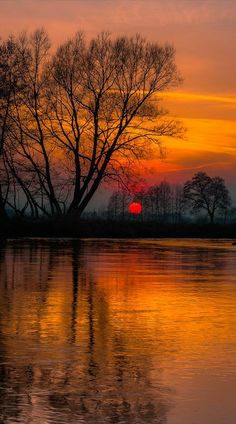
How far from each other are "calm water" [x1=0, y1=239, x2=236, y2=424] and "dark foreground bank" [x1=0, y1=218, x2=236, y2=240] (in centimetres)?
3593

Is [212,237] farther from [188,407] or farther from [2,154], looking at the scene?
[188,407]

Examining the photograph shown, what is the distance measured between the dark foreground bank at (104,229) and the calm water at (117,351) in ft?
118

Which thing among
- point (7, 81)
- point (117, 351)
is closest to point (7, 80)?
point (7, 81)

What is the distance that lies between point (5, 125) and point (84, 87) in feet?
19.1

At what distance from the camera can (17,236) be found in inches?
2254

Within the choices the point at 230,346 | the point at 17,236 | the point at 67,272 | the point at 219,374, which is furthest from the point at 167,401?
the point at 17,236

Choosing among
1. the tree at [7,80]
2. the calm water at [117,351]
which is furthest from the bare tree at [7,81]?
the calm water at [117,351]

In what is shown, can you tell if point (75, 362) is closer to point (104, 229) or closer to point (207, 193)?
point (104, 229)

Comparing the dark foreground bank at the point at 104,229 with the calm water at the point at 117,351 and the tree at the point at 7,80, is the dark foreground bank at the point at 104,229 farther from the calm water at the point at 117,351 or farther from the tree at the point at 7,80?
the calm water at the point at 117,351

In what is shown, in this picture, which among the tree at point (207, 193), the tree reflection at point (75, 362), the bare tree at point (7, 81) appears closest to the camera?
the tree reflection at point (75, 362)

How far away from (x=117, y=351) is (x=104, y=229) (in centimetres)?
4982

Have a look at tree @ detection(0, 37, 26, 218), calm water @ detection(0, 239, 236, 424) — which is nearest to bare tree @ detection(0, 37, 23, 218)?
tree @ detection(0, 37, 26, 218)

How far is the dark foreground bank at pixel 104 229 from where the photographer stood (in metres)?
57.2

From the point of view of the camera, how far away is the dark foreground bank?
57219mm
